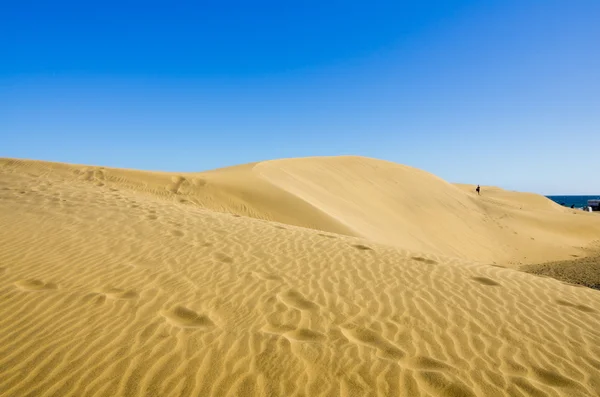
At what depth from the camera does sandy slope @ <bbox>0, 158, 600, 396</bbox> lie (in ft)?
10.5

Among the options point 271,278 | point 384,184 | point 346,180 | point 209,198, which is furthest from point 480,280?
point 384,184

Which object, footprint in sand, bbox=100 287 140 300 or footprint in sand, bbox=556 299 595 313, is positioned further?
footprint in sand, bbox=556 299 595 313

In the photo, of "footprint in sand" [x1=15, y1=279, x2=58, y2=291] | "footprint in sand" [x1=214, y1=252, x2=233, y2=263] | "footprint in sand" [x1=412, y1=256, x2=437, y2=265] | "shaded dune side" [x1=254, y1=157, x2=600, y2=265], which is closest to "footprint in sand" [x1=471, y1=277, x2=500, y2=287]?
"footprint in sand" [x1=412, y1=256, x2=437, y2=265]

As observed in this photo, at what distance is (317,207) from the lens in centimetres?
1619

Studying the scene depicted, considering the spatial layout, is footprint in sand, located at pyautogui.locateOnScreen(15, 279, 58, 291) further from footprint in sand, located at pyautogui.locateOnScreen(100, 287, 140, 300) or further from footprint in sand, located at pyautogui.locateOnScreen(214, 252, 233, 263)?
footprint in sand, located at pyautogui.locateOnScreen(214, 252, 233, 263)

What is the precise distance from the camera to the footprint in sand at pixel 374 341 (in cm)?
363

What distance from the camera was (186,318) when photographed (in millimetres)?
4137

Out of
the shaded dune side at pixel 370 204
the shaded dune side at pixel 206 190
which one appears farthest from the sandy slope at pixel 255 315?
the shaded dune side at pixel 370 204

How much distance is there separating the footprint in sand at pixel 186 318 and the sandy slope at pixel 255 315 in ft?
0.08

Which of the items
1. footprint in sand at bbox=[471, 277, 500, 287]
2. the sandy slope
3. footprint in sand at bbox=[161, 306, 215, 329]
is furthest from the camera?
footprint in sand at bbox=[471, 277, 500, 287]

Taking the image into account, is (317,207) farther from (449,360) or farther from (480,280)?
(449,360)

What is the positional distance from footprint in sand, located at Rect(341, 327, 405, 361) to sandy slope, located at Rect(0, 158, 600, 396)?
2cm

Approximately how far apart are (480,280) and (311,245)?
136 inches

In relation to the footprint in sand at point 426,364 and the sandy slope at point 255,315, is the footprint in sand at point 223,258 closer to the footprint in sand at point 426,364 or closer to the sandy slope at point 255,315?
the sandy slope at point 255,315
